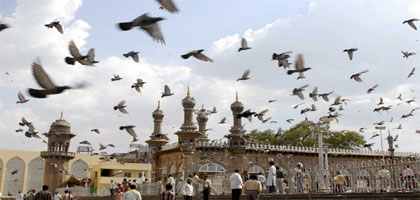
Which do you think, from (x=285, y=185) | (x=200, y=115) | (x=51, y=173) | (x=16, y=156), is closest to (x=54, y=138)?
(x=51, y=173)

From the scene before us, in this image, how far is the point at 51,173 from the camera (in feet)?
139

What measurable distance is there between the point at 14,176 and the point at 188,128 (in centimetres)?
2607

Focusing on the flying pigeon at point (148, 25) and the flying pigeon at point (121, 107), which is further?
the flying pigeon at point (121, 107)

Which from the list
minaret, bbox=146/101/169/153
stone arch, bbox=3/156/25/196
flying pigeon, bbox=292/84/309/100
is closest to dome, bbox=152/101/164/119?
minaret, bbox=146/101/169/153

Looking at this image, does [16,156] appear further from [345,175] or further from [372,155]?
[345,175]

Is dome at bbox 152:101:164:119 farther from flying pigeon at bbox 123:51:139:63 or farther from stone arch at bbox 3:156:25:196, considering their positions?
flying pigeon at bbox 123:51:139:63

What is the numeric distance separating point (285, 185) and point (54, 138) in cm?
3095

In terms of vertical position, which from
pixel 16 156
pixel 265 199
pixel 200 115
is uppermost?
pixel 200 115

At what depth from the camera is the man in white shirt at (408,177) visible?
39.1 feet

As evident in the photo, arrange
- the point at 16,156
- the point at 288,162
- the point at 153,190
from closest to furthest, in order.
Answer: the point at 153,190, the point at 288,162, the point at 16,156

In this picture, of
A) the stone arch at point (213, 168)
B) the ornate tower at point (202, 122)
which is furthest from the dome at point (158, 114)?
the stone arch at point (213, 168)

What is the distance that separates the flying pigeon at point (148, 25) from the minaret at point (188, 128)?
27638 millimetres

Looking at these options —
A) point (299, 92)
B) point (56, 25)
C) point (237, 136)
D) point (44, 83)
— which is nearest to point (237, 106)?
point (237, 136)

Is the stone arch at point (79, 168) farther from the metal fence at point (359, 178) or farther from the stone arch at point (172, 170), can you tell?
the metal fence at point (359, 178)
